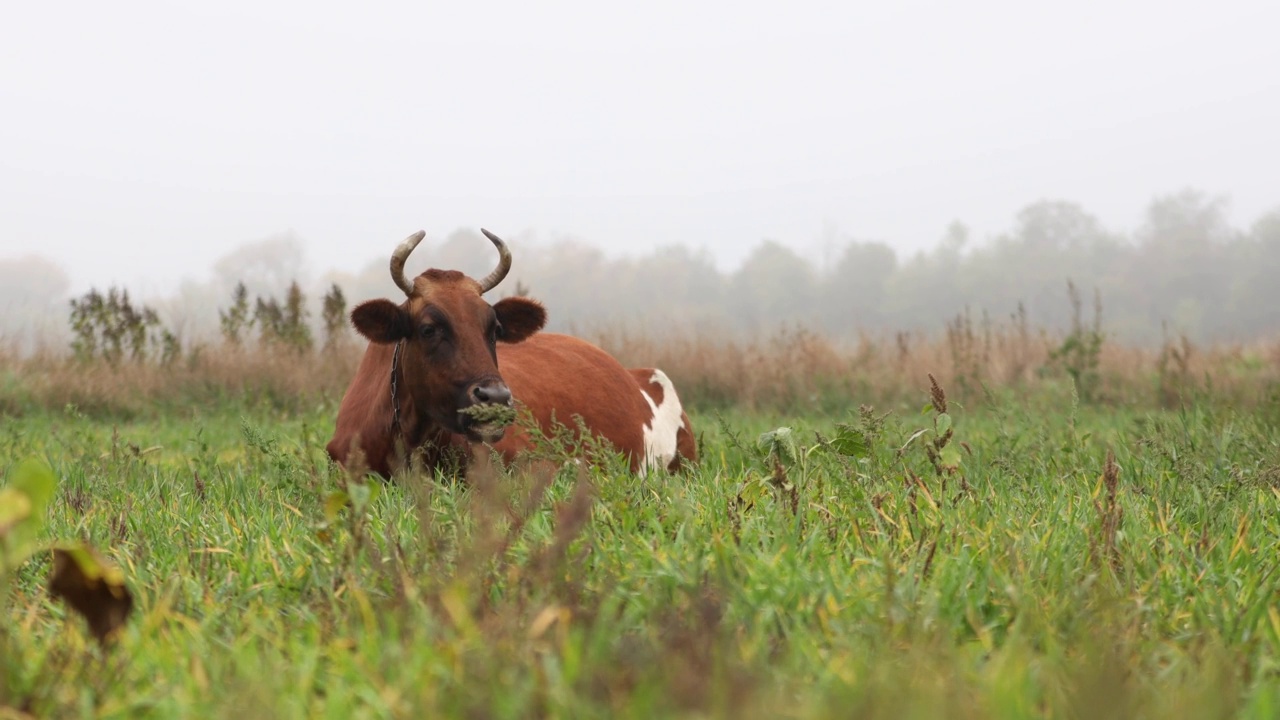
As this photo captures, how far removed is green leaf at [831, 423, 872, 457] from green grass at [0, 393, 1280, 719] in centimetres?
5

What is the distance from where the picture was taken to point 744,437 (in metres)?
7.72

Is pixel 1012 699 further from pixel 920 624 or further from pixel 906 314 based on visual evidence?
pixel 906 314

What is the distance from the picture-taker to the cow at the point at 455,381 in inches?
193

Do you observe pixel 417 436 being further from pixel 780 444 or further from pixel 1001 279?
pixel 1001 279

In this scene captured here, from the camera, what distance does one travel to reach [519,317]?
5742mm

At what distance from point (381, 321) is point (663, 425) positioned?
7.27 ft

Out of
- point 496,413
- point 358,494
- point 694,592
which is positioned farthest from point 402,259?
point 694,592

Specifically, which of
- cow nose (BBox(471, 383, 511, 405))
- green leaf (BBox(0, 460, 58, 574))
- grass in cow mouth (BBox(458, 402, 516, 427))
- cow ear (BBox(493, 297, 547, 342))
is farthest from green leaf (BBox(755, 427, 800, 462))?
green leaf (BBox(0, 460, 58, 574))

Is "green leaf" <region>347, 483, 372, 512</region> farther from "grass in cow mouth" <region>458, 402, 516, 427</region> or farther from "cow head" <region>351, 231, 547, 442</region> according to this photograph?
"cow head" <region>351, 231, 547, 442</region>

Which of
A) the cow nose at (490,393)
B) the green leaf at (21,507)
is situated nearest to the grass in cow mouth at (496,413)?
the cow nose at (490,393)

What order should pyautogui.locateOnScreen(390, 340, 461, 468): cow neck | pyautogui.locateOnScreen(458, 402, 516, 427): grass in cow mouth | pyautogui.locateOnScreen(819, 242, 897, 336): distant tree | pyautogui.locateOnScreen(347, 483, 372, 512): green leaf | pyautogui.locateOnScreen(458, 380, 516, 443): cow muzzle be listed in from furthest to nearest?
1. pyautogui.locateOnScreen(819, 242, 897, 336): distant tree
2. pyautogui.locateOnScreen(390, 340, 461, 468): cow neck
3. pyautogui.locateOnScreen(458, 380, 516, 443): cow muzzle
4. pyautogui.locateOnScreen(458, 402, 516, 427): grass in cow mouth
5. pyautogui.locateOnScreen(347, 483, 372, 512): green leaf

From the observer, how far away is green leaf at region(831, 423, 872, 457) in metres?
4.15

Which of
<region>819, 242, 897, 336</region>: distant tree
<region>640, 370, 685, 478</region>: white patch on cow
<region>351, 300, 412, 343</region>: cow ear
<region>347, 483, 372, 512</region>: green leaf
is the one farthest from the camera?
<region>819, 242, 897, 336</region>: distant tree

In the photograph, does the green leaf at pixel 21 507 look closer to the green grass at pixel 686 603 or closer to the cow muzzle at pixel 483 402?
the green grass at pixel 686 603
